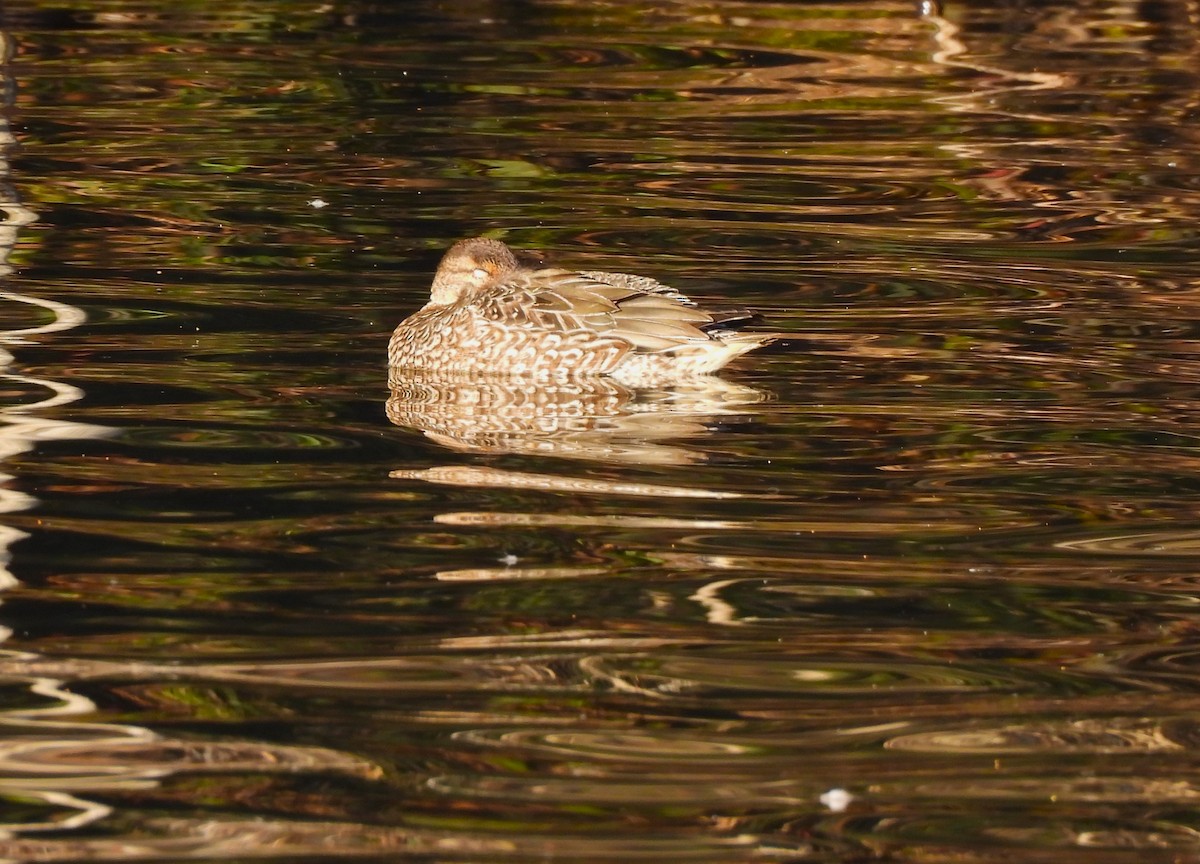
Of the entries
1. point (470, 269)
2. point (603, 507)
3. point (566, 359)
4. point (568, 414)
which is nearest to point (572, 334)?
point (566, 359)

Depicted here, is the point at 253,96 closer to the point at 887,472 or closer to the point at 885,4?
the point at 885,4

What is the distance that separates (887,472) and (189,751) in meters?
2.88

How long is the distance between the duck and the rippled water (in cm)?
16

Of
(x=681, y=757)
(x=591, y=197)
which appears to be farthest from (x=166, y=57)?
(x=681, y=757)

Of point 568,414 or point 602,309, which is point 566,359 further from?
point 568,414

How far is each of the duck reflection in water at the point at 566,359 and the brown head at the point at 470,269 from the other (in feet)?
0.66

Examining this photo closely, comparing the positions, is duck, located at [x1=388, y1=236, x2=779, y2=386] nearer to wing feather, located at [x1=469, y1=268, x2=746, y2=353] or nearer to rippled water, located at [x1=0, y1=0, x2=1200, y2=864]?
wing feather, located at [x1=469, y1=268, x2=746, y2=353]

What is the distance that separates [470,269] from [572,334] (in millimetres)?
862

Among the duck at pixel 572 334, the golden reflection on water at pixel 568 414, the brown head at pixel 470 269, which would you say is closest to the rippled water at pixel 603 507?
the golden reflection on water at pixel 568 414

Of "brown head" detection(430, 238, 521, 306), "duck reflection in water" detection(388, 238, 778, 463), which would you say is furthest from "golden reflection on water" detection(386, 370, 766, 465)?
"brown head" detection(430, 238, 521, 306)

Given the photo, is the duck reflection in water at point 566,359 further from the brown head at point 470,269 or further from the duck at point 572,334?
the brown head at point 470,269

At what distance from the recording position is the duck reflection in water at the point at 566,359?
25.0ft

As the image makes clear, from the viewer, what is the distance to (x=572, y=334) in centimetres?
809

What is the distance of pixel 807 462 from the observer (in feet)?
22.7
